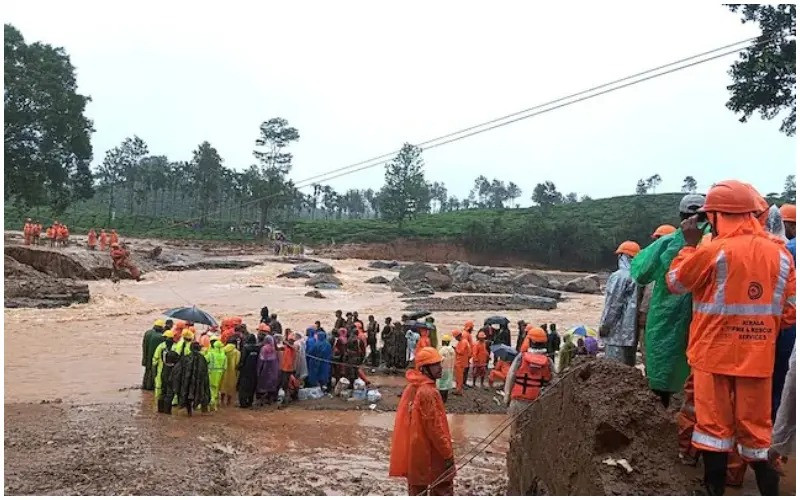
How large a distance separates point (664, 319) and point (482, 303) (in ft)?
86.6

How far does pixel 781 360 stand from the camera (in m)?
3.69

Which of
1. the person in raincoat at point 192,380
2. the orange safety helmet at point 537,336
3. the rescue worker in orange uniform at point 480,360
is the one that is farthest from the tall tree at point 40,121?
the orange safety helmet at point 537,336

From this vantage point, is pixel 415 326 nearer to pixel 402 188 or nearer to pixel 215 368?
pixel 215 368

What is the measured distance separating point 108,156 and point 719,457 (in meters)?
92.4

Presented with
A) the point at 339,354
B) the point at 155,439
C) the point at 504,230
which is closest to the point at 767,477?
the point at 155,439

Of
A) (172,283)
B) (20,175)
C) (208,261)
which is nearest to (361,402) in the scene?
(172,283)

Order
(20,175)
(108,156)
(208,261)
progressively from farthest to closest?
(108,156) < (208,261) < (20,175)

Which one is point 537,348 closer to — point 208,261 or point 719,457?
point 719,457

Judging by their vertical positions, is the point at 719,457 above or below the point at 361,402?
above

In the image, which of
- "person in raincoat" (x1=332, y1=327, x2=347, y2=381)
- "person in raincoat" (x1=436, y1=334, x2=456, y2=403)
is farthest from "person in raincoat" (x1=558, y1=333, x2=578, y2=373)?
"person in raincoat" (x1=332, y1=327, x2=347, y2=381)

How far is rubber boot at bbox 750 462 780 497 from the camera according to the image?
3.18 metres

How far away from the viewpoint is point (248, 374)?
10.7 m

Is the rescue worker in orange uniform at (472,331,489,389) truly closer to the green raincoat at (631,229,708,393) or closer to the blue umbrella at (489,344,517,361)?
the blue umbrella at (489,344,517,361)

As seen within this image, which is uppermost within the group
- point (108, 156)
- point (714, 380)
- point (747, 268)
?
point (108, 156)
